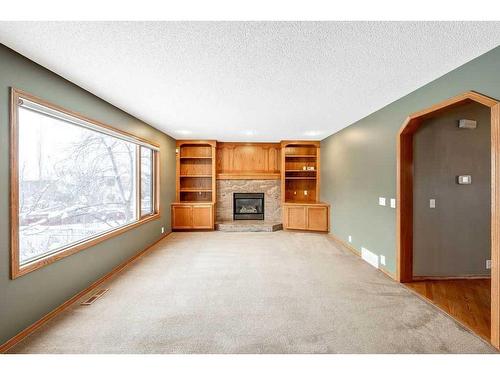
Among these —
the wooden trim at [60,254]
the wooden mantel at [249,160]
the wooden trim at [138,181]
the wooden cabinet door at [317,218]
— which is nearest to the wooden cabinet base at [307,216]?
the wooden cabinet door at [317,218]

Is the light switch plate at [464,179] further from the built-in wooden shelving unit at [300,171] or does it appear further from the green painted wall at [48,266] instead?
the green painted wall at [48,266]

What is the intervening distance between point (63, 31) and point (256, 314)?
2884 millimetres

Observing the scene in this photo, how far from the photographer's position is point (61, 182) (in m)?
2.64

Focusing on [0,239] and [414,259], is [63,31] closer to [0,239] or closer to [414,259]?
[0,239]

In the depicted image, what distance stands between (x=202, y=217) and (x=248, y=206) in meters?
1.47

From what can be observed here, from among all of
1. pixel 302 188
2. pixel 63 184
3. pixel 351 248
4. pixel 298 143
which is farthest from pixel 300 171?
pixel 63 184

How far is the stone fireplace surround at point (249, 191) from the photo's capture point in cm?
695

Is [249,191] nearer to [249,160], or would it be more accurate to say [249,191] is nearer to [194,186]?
[249,160]

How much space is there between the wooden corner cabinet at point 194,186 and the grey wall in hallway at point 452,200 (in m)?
4.57

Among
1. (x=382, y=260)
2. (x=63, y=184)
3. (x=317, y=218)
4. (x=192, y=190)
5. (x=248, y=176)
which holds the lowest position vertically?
(x=382, y=260)

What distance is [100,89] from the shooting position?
2.80 m

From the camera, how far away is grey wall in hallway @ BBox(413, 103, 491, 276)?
10.5 feet

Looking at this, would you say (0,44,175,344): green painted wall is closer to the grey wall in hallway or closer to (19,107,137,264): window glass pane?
(19,107,137,264): window glass pane
